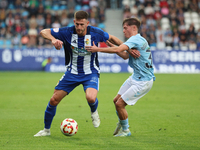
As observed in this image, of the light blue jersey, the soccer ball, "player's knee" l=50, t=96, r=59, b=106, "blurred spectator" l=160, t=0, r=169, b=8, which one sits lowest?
the soccer ball

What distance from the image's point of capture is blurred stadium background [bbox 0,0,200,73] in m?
20.8

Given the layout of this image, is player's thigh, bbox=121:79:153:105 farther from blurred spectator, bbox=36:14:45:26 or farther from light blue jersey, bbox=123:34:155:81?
blurred spectator, bbox=36:14:45:26

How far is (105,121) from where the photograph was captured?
23.9ft

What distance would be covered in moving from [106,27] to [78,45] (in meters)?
21.1

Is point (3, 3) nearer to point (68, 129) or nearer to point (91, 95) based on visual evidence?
point (91, 95)

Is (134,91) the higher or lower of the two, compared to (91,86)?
lower

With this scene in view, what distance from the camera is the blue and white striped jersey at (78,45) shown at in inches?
238

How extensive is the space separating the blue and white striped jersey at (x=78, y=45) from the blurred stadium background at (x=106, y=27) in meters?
14.5

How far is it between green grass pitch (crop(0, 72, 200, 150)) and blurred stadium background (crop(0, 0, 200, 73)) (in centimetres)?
842

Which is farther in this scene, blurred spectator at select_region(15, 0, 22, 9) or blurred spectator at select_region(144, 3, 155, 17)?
blurred spectator at select_region(144, 3, 155, 17)

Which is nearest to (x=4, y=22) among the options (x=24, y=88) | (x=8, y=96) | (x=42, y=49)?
(x=42, y=49)

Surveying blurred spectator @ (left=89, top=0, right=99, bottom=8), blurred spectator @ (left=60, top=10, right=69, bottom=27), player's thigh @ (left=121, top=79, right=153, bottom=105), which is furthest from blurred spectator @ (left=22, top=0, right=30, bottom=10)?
player's thigh @ (left=121, top=79, right=153, bottom=105)

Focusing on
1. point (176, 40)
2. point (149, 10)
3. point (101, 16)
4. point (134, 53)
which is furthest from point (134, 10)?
point (134, 53)

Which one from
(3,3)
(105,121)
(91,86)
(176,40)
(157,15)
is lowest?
(105,121)
